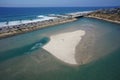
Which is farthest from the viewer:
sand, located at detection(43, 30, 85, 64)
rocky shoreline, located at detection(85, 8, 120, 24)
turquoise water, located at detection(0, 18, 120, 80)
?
rocky shoreline, located at detection(85, 8, 120, 24)

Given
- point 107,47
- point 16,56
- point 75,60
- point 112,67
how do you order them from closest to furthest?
point 112,67 < point 75,60 < point 16,56 < point 107,47

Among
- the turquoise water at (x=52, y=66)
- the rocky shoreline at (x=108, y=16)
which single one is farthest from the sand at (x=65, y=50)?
the rocky shoreline at (x=108, y=16)

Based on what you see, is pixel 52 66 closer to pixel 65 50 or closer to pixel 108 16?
pixel 65 50

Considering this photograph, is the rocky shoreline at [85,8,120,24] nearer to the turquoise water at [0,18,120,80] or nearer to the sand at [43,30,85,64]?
the turquoise water at [0,18,120,80]

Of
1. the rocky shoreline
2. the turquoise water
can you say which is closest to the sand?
the turquoise water

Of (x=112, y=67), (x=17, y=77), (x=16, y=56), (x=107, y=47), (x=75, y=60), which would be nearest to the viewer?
(x=17, y=77)

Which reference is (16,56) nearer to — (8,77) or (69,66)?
(8,77)

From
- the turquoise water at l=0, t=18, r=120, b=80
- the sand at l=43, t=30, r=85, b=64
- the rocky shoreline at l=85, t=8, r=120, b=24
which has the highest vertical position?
the rocky shoreline at l=85, t=8, r=120, b=24

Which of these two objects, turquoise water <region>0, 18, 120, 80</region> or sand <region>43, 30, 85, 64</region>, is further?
sand <region>43, 30, 85, 64</region>

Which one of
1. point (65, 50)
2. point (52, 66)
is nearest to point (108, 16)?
point (65, 50)

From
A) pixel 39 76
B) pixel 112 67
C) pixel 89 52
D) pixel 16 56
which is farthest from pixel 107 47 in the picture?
pixel 16 56

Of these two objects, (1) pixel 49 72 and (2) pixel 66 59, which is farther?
(2) pixel 66 59
